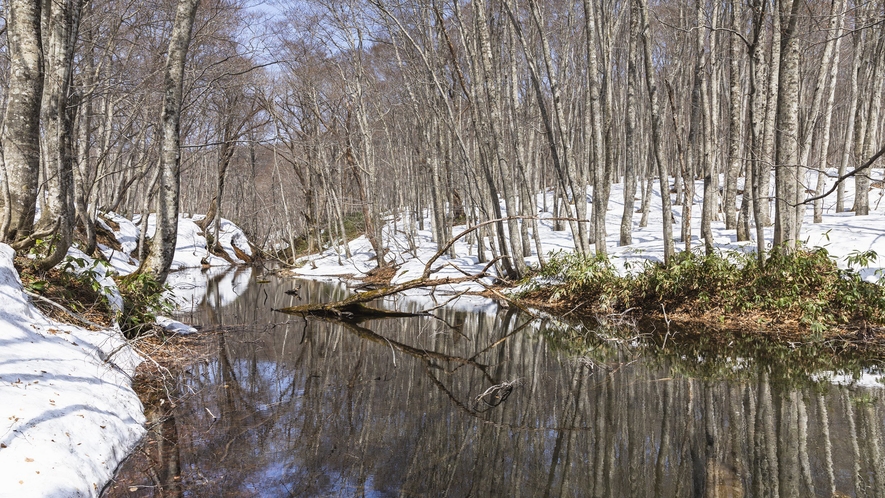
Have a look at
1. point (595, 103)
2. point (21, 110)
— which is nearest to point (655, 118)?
point (595, 103)

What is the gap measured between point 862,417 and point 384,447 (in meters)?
4.29

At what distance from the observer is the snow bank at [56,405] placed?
3107 millimetres

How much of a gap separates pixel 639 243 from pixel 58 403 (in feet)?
56.2

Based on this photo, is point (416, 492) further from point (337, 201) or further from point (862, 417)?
point (337, 201)

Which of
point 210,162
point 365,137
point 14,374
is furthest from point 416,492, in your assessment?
point 210,162

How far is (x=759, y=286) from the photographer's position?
32.6ft

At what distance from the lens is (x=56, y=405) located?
3.81 metres

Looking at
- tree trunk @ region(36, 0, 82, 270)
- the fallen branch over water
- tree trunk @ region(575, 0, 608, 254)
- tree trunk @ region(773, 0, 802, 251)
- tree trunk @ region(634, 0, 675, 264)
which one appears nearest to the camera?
tree trunk @ region(36, 0, 82, 270)

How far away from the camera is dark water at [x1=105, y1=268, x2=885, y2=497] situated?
3.72 meters

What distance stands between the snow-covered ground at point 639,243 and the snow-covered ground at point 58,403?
501 centimetres

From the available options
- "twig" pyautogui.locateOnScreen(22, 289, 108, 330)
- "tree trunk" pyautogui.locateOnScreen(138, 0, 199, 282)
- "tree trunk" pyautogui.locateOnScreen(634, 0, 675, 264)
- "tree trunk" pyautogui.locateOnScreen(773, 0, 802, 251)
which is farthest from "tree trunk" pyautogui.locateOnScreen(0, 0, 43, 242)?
"tree trunk" pyautogui.locateOnScreen(634, 0, 675, 264)

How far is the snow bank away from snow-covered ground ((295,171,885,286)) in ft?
16.7

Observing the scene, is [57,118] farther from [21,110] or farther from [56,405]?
[56,405]

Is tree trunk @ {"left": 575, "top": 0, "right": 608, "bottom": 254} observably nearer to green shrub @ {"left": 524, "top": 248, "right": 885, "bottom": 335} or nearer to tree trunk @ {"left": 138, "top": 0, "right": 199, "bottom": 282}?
green shrub @ {"left": 524, "top": 248, "right": 885, "bottom": 335}
